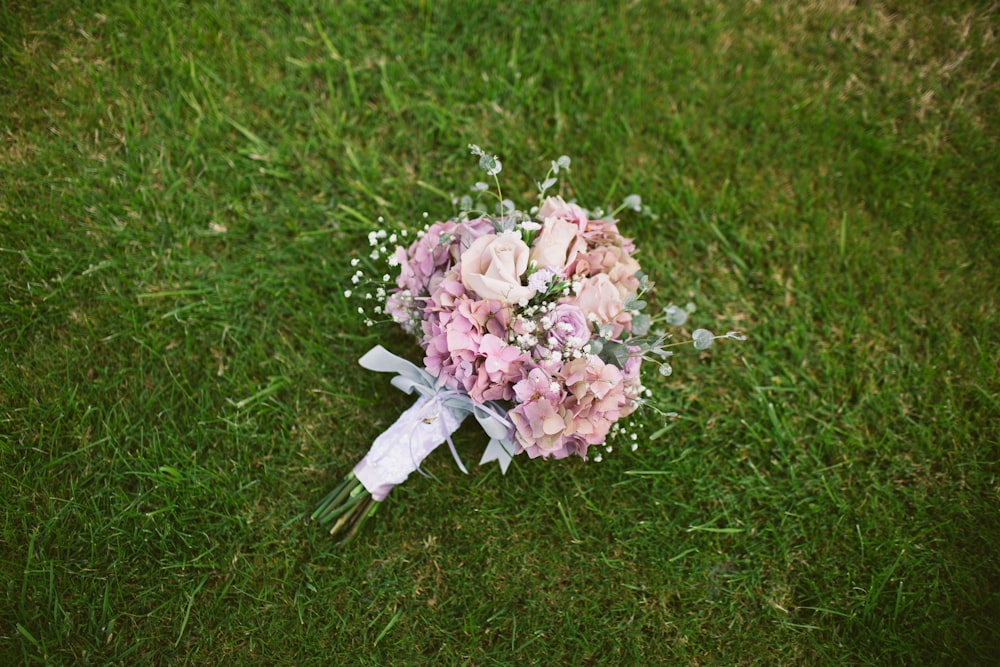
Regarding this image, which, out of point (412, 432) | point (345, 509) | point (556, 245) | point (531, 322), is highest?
point (556, 245)

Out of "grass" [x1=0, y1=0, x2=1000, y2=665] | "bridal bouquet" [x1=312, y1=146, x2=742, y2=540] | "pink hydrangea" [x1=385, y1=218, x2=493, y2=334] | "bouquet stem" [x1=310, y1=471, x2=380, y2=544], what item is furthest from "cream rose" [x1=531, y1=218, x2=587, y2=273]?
"bouquet stem" [x1=310, y1=471, x2=380, y2=544]

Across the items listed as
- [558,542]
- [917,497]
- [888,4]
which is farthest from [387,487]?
[888,4]

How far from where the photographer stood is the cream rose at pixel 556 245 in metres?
1.67

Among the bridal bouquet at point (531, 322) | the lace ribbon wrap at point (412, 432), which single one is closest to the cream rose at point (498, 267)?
the bridal bouquet at point (531, 322)

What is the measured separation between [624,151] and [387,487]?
151 cm

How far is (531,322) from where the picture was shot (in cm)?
164

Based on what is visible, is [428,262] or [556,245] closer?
[556,245]

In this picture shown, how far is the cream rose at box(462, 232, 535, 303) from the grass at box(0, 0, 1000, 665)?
74cm

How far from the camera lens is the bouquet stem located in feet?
6.73

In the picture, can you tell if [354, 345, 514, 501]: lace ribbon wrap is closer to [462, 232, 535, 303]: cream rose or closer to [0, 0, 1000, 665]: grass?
[0, 0, 1000, 665]: grass

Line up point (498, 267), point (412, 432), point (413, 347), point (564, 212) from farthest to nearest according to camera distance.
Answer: point (413, 347) < point (412, 432) < point (564, 212) < point (498, 267)

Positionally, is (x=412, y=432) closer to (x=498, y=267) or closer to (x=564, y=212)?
(x=498, y=267)

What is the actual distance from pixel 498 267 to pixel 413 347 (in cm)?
71

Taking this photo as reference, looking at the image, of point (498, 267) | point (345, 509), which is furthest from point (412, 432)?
point (498, 267)
